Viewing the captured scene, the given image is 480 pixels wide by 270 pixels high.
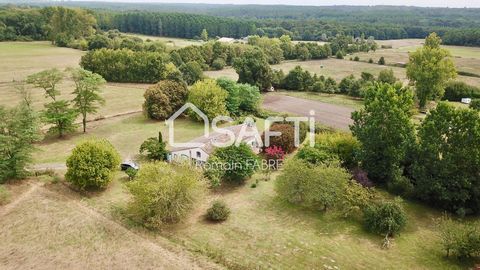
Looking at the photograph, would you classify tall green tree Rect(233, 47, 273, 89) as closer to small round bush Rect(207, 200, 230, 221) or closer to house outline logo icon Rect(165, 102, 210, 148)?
house outline logo icon Rect(165, 102, 210, 148)

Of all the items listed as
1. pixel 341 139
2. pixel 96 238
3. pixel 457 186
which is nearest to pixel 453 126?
pixel 457 186

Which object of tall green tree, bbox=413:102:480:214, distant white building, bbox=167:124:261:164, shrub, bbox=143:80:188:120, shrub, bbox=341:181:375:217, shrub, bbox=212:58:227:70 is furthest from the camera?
shrub, bbox=212:58:227:70

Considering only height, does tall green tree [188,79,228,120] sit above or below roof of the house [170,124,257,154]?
above

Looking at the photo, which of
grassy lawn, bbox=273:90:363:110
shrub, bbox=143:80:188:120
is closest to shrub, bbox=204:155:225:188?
shrub, bbox=143:80:188:120

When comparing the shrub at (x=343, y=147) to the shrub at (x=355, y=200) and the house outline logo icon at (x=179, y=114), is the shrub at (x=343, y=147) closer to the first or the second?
the shrub at (x=355, y=200)

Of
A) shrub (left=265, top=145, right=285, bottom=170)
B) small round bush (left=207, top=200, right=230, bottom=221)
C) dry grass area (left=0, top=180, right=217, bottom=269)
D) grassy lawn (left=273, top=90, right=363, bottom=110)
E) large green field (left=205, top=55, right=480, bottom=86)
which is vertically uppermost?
large green field (left=205, top=55, right=480, bottom=86)

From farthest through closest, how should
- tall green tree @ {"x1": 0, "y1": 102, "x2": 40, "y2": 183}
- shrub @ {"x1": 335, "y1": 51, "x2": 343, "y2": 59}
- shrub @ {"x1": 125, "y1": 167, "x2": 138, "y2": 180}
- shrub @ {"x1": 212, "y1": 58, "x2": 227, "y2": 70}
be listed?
shrub @ {"x1": 335, "y1": 51, "x2": 343, "y2": 59}
shrub @ {"x1": 212, "y1": 58, "x2": 227, "y2": 70}
shrub @ {"x1": 125, "y1": 167, "x2": 138, "y2": 180}
tall green tree @ {"x1": 0, "y1": 102, "x2": 40, "y2": 183}
